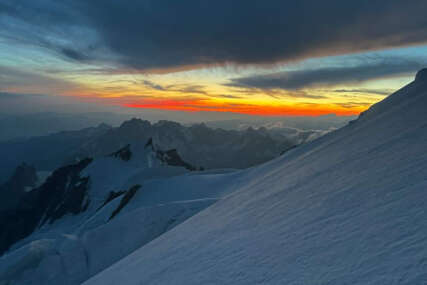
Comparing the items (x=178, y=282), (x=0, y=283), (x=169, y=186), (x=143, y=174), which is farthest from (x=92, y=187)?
(x=178, y=282)

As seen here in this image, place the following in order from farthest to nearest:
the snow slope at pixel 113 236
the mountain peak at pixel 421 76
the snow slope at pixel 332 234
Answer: the snow slope at pixel 113 236 → the mountain peak at pixel 421 76 → the snow slope at pixel 332 234

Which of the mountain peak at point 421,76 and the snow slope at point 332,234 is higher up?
the mountain peak at point 421,76

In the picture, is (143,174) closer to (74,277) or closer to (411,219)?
(74,277)

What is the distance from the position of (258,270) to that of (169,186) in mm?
34596

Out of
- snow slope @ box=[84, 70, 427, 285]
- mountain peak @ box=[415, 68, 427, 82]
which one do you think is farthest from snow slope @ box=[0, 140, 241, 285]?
mountain peak @ box=[415, 68, 427, 82]

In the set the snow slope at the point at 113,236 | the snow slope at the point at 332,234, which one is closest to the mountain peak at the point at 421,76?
the snow slope at the point at 332,234

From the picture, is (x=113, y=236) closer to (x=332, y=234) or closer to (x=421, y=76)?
(x=332, y=234)

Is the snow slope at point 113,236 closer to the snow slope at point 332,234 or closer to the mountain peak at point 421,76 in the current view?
the snow slope at point 332,234

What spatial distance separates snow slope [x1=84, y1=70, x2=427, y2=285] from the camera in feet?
11.2

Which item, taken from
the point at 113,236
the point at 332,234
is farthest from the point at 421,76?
the point at 113,236

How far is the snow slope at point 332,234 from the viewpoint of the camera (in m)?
3.42

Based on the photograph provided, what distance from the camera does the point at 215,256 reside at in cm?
594

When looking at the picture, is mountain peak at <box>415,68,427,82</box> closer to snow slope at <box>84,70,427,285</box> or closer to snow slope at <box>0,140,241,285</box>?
snow slope at <box>84,70,427,285</box>

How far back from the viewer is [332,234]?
15.1 ft
